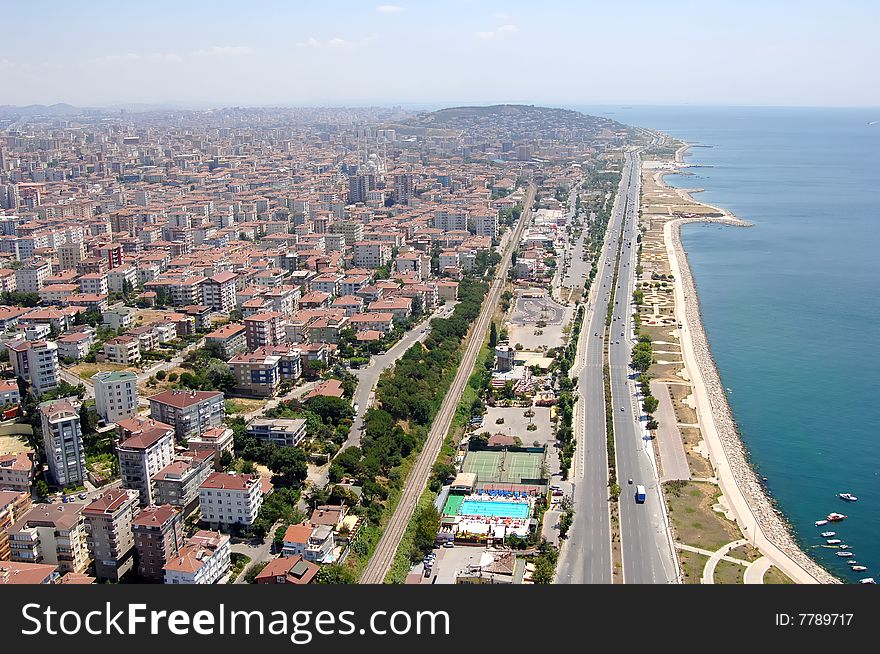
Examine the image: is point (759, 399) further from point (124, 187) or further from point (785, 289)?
point (124, 187)

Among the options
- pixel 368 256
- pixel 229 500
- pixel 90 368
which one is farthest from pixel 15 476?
pixel 368 256

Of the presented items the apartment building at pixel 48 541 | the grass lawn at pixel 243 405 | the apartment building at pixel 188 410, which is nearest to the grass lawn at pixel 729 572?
the apartment building at pixel 48 541

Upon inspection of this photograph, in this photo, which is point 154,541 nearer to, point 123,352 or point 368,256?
point 123,352

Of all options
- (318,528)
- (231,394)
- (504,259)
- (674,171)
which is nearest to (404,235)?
(504,259)

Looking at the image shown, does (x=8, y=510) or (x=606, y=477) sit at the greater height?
(x=8, y=510)

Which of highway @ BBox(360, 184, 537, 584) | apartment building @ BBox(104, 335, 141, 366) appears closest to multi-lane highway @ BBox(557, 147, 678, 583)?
highway @ BBox(360, 184, 537, 584)

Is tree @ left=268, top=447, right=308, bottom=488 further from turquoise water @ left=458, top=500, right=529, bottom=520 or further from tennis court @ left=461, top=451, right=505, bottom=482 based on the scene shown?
tennis court @ left=461, top=451, right=505, bottom=482

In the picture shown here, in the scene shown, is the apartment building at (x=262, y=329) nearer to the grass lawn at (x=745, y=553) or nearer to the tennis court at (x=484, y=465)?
the tennis court at (x=484, y=465)
